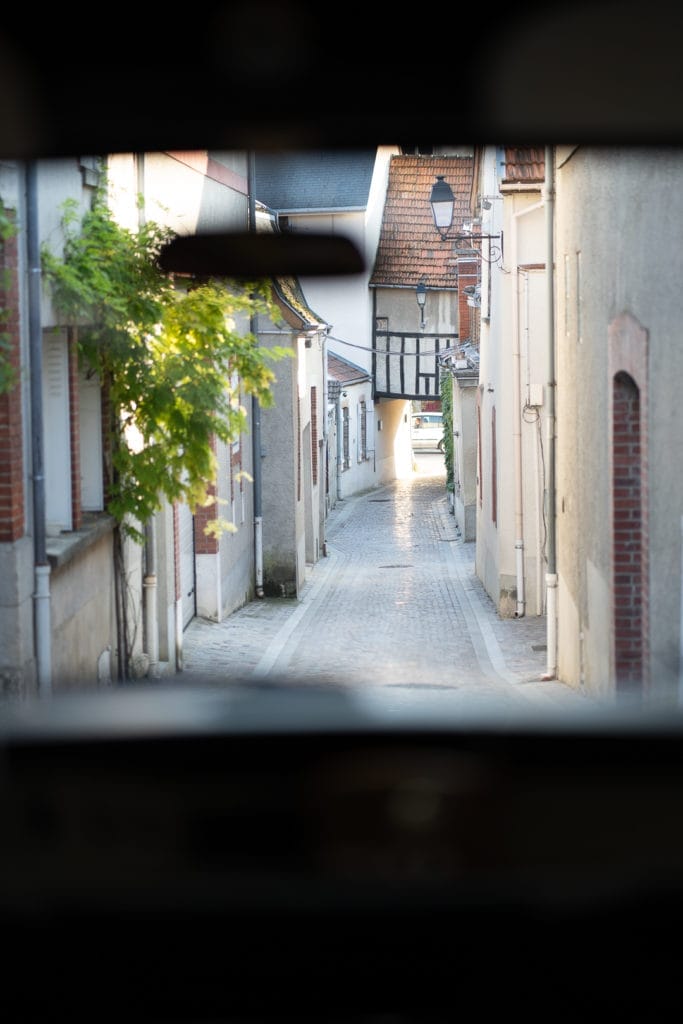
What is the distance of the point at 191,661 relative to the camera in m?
10.8

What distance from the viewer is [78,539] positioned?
24.0ft

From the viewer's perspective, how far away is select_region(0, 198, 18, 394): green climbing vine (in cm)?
593

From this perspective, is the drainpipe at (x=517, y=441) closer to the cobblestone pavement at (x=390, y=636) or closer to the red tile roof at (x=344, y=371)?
the cobblestone pavement at (x=390, y=636)

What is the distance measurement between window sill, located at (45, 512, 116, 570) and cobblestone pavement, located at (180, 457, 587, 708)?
1.00 metres

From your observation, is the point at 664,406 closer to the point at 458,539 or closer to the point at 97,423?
the point at 97,423

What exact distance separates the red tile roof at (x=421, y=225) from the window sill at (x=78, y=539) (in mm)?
15189

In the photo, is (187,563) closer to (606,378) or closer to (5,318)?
(606,378)

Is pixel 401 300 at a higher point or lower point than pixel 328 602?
higher

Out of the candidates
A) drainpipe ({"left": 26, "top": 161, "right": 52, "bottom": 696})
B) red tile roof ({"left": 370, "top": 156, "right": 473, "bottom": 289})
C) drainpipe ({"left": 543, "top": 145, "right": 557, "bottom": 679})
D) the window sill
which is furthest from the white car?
drainpipe ({"left": 26, "top": 161, "right": 52, "bottom": 696})

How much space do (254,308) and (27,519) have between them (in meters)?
1.82

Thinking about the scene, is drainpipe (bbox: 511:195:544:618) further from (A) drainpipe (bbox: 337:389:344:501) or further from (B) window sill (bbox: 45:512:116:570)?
(A) drainpipe (bbox: 337:389:344:501)

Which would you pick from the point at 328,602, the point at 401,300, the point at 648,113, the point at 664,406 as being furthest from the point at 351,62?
the point at 401,300

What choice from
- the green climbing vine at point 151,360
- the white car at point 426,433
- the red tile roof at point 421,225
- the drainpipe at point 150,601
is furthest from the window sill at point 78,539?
the white car at point 426,433

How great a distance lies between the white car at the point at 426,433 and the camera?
137 ft
